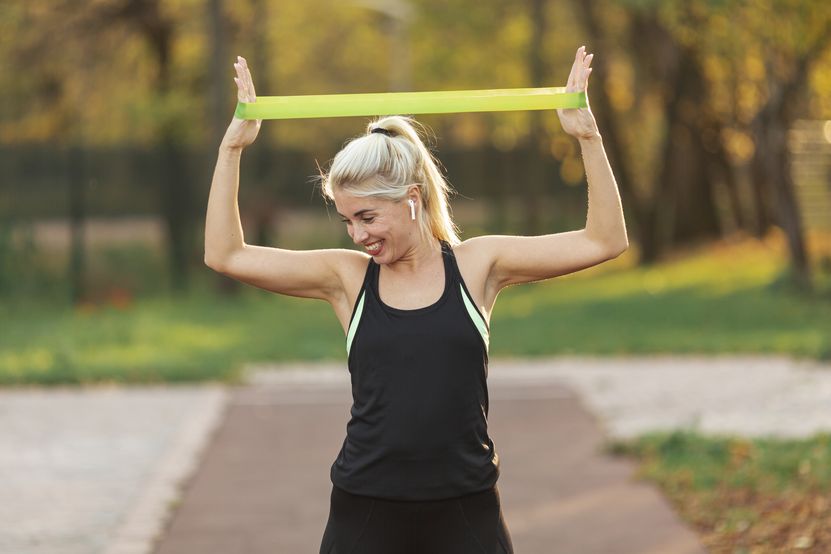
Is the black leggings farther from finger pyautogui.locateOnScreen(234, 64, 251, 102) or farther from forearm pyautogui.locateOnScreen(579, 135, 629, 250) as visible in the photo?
finger pyautogui.locateOnScreen(234, 64, 251, 102)

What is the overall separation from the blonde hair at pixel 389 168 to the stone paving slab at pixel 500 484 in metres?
3.22

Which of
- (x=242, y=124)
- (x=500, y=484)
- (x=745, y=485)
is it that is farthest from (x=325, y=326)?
(x=242, y=124)

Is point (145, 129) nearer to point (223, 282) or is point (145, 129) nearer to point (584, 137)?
point (223, 282)

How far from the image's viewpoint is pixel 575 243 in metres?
3.66

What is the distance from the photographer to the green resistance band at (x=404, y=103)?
11.5ft

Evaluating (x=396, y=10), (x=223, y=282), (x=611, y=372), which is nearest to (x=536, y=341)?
(x=611, y=372)

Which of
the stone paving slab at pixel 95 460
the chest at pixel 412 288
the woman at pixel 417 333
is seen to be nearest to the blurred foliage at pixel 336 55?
the stone paving slab at pixel 95 460

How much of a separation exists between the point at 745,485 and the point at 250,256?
438 centimetres

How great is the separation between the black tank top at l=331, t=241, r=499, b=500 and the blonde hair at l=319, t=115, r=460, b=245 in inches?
9.9

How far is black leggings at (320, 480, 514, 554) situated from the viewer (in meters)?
3.46

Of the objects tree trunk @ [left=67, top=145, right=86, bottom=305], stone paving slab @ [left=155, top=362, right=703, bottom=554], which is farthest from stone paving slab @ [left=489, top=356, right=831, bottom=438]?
tree trunk @ [left=67, top=145, right=86, bottom=305]

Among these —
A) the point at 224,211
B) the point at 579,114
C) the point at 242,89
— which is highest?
the point at 242,89

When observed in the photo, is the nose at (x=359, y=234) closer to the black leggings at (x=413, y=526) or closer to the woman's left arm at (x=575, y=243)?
the woman's left arm at (x=575, y=243)

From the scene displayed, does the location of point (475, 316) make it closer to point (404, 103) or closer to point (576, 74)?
point (404, 103)
